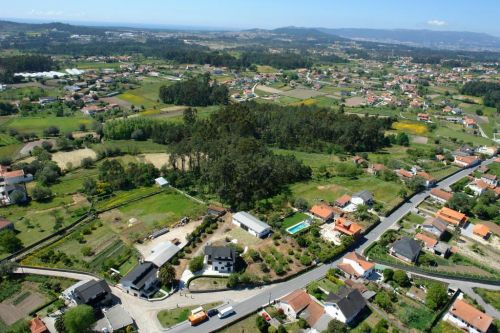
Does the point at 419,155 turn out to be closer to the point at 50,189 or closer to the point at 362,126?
the point at 362,126

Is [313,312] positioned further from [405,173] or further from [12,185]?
[12,185]

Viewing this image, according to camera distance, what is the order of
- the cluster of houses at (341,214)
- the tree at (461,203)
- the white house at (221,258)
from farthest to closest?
the tree at (461,203), the cluster of houses at (341,214), the white house at (221,258)

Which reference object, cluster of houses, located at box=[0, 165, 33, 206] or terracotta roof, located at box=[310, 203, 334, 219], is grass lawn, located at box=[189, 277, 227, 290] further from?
cluster of houses, located at box=[0, 165, 33, 206]

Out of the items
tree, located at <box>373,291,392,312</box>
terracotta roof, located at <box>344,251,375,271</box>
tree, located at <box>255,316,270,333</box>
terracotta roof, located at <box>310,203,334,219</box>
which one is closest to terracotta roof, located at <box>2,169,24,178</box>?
terracotta roof, located at <box>310,203,334,219</box>

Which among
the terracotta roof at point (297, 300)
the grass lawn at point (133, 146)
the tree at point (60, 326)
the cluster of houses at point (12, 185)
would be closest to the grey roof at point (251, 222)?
the terracotta roof at point (297, 300)

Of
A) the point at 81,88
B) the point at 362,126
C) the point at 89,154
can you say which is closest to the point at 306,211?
the point at 362,126

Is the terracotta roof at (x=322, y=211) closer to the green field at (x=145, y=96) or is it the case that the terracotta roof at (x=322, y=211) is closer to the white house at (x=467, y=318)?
the white house at (x=467, y=318)
